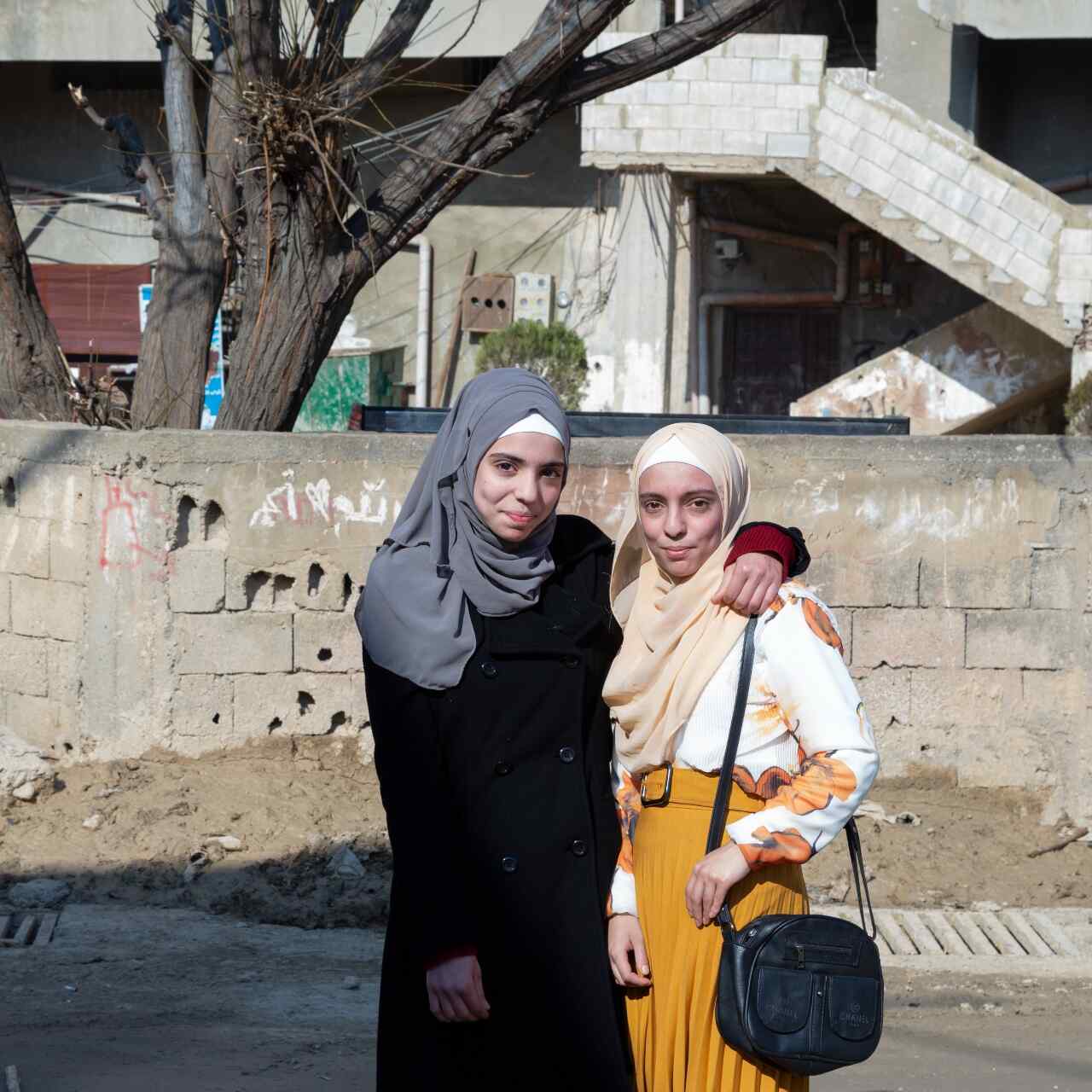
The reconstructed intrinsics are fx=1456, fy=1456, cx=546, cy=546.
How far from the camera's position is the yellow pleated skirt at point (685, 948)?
7.72 feet

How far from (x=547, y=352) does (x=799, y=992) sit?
13389 mm

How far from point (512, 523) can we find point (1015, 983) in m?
3.44

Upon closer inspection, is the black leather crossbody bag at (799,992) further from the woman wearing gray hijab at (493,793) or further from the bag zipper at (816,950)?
the woman wearing gray hijab at (493,793)

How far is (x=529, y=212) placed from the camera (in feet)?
55.4

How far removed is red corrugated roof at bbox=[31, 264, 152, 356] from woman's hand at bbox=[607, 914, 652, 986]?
16.1 meters

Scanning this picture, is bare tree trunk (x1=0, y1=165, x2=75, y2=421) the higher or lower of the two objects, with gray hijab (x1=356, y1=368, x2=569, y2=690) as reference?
higher

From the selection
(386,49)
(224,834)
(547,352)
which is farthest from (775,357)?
(224,834)

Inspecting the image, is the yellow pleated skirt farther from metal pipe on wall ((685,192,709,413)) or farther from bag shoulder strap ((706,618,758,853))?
metal pipe on wall ((685,192,709,413))

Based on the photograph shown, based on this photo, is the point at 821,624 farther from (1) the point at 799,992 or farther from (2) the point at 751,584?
(1) the point at 799,992

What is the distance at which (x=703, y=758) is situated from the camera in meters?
2.42

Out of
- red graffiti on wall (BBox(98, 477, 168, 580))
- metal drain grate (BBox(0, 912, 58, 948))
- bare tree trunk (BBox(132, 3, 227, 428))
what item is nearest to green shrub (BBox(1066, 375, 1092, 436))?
bare tree trunk (BBox(132, 3, 227, 428))

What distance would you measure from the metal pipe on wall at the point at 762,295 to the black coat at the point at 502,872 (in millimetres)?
13895

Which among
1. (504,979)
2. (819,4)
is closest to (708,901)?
(504,979)

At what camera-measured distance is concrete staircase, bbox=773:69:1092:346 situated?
13445 millimetres
